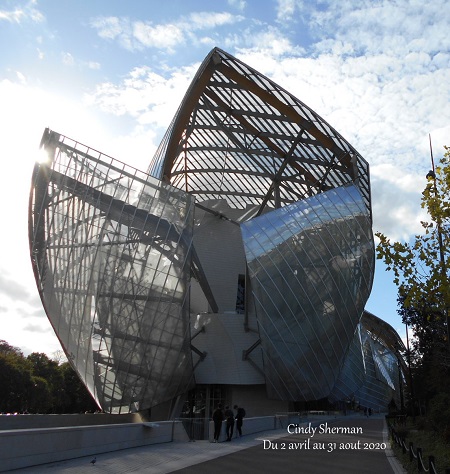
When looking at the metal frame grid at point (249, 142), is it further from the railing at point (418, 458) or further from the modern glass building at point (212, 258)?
the railing at point (418, 458)

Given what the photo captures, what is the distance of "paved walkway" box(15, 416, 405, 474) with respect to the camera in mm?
10680

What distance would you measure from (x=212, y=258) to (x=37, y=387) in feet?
80.4

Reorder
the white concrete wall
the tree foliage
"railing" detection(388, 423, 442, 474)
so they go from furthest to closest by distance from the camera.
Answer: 1. the tree foliage
2. the white concrete wall
3. "railing" detection(388, 423, 442, 474)

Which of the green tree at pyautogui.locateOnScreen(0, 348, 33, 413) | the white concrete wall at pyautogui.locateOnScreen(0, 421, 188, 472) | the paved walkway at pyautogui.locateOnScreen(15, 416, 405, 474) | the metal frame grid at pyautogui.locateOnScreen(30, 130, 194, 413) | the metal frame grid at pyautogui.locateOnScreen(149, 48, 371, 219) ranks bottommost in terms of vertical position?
the paved walkway at pyautogui.locateOnScreen(15, 416, 405, 474)

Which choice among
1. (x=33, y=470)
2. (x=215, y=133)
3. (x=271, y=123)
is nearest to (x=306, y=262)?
(x=271, y=123)

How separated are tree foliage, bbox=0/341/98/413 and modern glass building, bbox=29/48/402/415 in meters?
20.8

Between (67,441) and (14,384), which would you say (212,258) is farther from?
(67,441)

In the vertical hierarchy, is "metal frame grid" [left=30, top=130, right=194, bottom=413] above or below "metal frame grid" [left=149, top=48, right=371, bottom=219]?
below

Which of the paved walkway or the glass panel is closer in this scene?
the paved walkway

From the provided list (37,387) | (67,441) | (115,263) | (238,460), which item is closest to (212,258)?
(115,263)

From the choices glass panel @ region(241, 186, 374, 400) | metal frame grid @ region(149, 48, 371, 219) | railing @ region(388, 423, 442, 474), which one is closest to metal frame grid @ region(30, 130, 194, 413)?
glass panel @ region(241, 186, 374, 400)

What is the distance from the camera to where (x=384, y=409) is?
8850 centimetres

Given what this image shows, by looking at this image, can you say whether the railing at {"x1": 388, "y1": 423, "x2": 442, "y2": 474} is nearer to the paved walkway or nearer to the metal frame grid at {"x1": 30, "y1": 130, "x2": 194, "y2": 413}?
the paved walkway

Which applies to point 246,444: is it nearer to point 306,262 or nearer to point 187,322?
point 187,322
